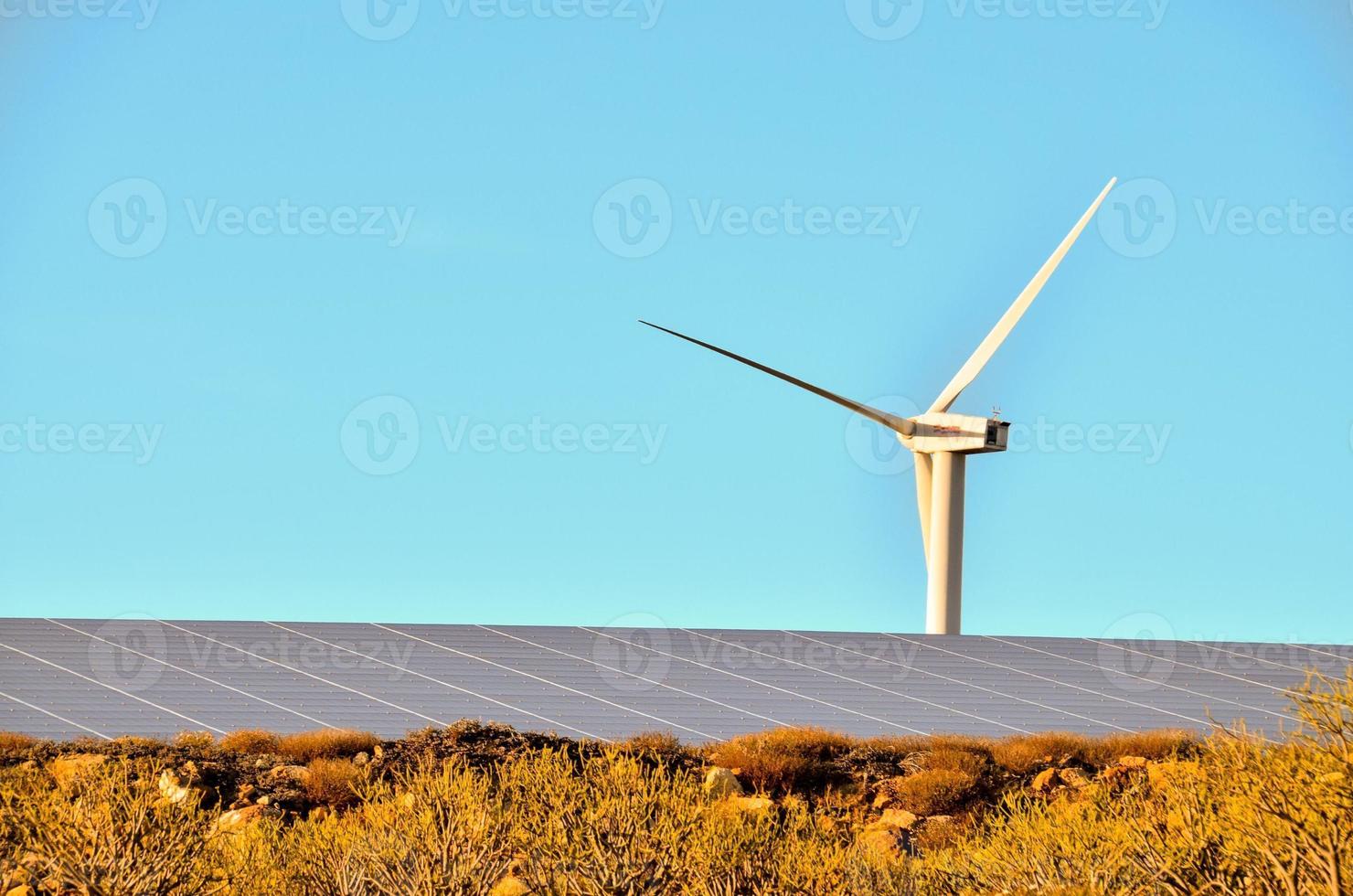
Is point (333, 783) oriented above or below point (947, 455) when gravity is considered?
below

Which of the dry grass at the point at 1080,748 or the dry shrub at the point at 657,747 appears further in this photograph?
the dry grass at the point at 1080,748

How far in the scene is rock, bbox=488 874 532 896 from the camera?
21.1 m

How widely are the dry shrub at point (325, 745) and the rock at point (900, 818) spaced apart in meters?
9.28

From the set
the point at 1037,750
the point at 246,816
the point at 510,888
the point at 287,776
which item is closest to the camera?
the point at 510,888

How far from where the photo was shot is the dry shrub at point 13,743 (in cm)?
2892

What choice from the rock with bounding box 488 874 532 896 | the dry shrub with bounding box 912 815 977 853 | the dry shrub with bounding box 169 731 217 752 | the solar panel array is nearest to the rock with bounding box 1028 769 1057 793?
the dry shrub with bounding box 912 815 977 853

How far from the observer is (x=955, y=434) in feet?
128

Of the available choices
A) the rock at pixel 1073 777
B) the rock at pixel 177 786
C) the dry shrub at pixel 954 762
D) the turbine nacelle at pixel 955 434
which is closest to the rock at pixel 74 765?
the rock at pixel 177 786

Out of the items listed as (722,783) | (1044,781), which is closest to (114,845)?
(722,783)

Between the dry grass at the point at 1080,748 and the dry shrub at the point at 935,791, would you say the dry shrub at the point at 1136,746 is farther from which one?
the dry shrub at the point at 935,791

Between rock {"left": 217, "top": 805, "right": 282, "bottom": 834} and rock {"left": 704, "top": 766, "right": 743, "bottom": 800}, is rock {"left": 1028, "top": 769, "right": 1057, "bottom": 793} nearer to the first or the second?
rock {"left": 704, "top": 766, "right": 743, "bottom": 800}

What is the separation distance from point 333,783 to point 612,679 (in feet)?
24.6

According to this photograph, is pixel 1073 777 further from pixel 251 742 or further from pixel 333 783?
pixel 251 742

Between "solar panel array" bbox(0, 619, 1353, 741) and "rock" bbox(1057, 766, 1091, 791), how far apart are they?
6.37 feet
